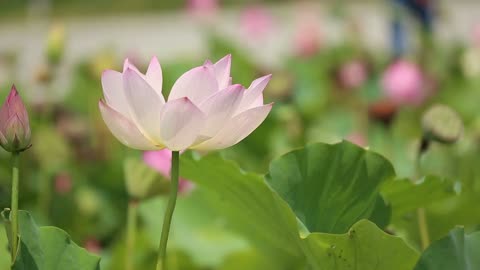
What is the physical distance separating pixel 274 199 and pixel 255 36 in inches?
92.6

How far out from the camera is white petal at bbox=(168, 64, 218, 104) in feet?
1.68

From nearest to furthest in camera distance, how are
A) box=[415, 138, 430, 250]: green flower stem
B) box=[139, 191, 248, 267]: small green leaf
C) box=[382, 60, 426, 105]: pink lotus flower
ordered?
box=[415, 138, 430, 250]: green flower stem, box=[139, 191, 248, 267]: small green leaf, box=[382, 60, 426, 105]: pink lotus flower

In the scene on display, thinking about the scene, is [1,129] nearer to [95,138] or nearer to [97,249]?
[97,249]

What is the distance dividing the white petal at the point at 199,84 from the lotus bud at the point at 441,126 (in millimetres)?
320

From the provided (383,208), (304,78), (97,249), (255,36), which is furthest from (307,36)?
(383,208)

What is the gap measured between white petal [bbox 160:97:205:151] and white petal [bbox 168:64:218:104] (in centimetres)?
2

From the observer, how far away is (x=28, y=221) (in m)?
0.52

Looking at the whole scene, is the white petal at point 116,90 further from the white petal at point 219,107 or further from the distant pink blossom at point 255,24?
the distant pink blossom at point 255,24

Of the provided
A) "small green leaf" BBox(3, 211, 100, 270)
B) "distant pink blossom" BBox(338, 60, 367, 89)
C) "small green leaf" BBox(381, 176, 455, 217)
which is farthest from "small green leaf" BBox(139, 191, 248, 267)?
"distant pink blossom" BBox(338, 60, 367, 89)

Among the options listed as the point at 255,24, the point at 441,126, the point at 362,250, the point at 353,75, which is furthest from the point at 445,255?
the point at 255,24

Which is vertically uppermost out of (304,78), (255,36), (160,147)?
(160,147)

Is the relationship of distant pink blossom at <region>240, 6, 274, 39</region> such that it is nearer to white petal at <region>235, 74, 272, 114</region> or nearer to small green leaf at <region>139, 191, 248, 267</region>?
small green leaf at <region>139, 191, 248, 267</region>

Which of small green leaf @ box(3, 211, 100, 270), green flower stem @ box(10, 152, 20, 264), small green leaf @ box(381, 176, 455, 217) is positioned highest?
green flower stem @ box(10, 152, 20, 264)

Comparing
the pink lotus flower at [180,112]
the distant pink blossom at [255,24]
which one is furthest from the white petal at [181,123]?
the distant pink blossom at [255,24]
